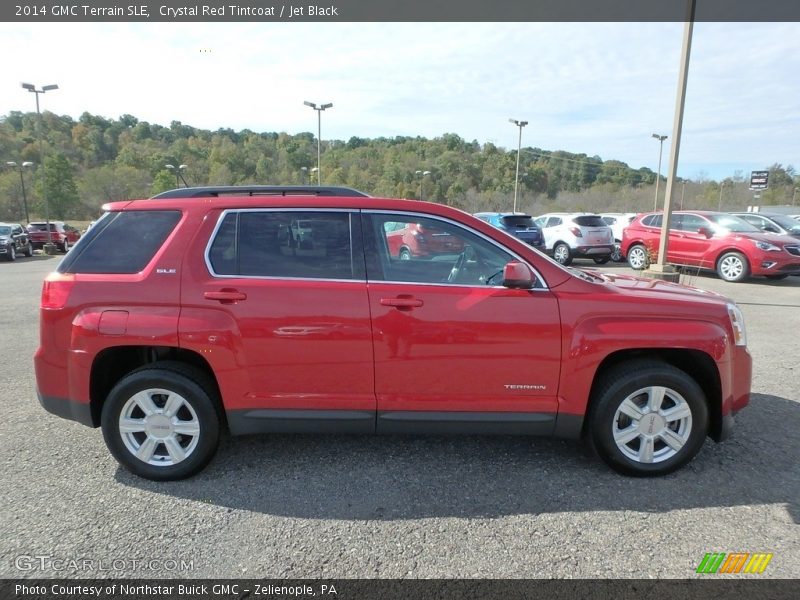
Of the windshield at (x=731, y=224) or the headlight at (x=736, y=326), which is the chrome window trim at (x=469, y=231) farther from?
the windshield at (x=731, y=224)

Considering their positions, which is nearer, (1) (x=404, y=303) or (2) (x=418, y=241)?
(1) (x=404, y=303)

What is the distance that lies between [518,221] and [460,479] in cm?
1435

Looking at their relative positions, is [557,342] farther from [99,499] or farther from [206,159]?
[206,159]

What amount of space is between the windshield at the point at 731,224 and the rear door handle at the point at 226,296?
1322 cm

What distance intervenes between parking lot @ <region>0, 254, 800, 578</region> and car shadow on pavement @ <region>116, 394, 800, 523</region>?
0.01 m

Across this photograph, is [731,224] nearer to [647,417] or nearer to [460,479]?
[647,417]

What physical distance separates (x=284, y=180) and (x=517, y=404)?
1922 inches

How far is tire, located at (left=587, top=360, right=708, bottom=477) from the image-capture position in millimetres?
3104

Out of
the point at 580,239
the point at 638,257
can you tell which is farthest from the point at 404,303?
the point at 580,239

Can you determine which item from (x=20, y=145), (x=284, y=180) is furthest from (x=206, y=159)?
(x=20, y=145)

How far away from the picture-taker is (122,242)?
324 cm

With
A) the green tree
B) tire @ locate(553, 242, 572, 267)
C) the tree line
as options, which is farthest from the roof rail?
the green tree

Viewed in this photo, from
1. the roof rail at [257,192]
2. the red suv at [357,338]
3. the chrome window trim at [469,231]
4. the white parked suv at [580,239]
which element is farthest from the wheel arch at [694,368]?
the white parked suv at [580,239]

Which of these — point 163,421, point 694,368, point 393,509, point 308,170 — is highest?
point 308,170
